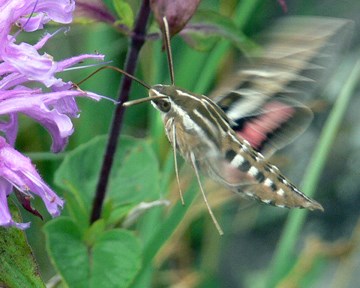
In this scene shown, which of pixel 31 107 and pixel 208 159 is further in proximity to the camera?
pixel 208 159

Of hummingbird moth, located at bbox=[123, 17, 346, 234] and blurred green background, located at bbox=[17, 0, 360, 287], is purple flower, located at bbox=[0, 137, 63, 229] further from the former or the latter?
blurred green background, located at bbox=[17, 0, 360, 287]

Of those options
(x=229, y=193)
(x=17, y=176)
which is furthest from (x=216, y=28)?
(x=229, y=193)

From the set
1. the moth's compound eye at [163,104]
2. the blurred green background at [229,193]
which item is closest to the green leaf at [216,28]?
the moth's compound eye at [163,104]

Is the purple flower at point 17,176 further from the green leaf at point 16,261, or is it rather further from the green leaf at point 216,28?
the green leaf at point 216,28

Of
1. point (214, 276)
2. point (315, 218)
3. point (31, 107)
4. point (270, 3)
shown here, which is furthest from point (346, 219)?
point (31, 107)

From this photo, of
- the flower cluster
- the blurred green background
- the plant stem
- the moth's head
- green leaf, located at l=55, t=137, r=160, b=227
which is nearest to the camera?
the flower cluster

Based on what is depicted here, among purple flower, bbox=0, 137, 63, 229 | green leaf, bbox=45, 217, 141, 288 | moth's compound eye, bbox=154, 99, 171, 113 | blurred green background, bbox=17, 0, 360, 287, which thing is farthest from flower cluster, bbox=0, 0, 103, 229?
blurred green background, bbox=17, 0, 360, 287

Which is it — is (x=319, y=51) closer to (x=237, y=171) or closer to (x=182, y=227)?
(x=237, y=171)
